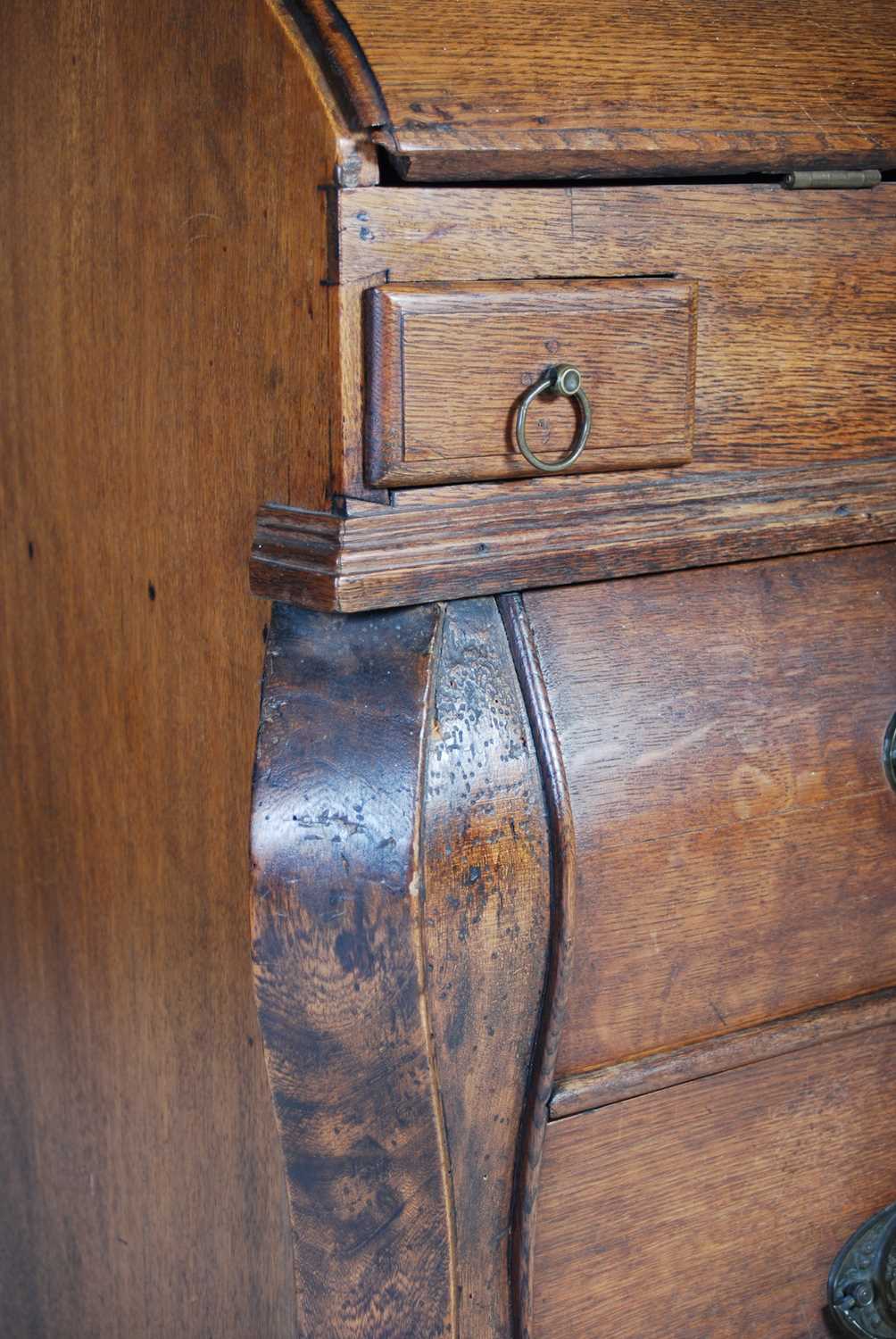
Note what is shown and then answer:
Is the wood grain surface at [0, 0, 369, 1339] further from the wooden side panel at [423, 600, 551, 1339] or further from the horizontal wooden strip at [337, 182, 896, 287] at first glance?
the wooden side panel at [423, 600, 551, 1339]

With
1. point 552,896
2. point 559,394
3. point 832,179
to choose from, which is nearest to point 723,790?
point 552,896

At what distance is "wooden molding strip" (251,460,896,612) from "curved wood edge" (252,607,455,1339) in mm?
31

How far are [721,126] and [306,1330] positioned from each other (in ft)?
2.32

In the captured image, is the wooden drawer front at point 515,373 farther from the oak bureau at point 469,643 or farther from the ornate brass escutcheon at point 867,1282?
the ornate brass escutcheon at point 867,1282

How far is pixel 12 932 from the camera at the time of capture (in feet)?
4.07

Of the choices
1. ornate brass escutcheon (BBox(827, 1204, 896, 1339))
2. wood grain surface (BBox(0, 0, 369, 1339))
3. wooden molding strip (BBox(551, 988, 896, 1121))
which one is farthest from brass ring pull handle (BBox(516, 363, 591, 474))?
ornate brass escutcheon (BBox(827, 1204, 896, 1339))

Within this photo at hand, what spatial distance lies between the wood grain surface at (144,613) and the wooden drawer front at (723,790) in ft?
0.66

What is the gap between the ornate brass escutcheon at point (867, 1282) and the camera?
1088 millimetres

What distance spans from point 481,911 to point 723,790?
0.62 feet

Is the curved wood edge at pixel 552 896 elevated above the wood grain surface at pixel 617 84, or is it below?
below

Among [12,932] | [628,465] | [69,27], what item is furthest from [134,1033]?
[69,27]

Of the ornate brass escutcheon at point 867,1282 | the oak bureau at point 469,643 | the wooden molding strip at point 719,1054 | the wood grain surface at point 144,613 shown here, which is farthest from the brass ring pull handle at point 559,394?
the ornate brass escutcheon at point 867,1282

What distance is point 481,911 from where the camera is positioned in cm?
86

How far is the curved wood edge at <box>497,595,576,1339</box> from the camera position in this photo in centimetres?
88
